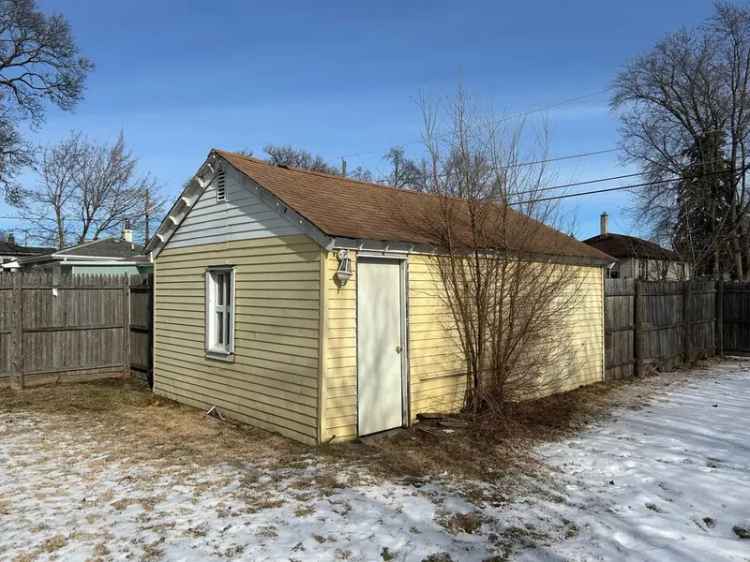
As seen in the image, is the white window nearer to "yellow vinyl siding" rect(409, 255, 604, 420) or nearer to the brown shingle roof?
the brown shingle roof

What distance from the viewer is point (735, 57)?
24188mm

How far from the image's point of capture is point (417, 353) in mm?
7406

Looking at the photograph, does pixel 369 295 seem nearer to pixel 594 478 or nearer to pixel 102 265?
pixel 594 478

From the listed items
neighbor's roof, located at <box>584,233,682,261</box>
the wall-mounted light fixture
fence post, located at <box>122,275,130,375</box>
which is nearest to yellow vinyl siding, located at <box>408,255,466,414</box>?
the wall-mounted light fixture

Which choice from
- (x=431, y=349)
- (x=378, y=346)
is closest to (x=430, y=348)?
(x=431, y=349)

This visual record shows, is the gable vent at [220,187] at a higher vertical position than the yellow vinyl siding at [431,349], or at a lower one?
higher

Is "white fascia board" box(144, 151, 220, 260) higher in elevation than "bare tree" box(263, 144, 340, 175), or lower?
lower

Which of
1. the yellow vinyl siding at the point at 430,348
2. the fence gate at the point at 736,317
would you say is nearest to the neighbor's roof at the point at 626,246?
the fence gate at the point at 736,317

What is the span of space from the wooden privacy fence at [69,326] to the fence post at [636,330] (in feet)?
35.2

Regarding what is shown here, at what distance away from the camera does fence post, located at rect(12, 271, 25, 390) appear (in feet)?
32.7

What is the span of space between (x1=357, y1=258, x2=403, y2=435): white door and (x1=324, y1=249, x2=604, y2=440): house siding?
14cm

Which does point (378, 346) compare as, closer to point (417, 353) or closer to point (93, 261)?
Result: point (417, 353)

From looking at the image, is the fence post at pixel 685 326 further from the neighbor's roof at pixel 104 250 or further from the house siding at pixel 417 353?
the neighbor's roof at pixel 104 250

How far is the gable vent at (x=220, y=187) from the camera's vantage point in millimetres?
8297
